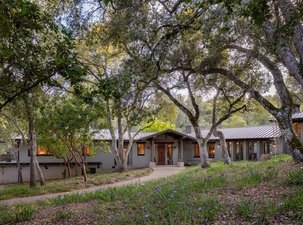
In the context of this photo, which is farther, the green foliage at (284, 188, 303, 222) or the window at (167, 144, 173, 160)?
the window at (167, 144, 173, 160)

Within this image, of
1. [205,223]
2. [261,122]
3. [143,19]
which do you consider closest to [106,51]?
[143,19]

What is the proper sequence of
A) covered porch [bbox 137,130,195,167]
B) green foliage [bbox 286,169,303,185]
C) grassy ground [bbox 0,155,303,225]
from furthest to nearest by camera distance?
covered porch [bbox 137,130,195,167], green foliage [bbox 286,169,303,185], grassy ground [bbox 0,155,303,225]

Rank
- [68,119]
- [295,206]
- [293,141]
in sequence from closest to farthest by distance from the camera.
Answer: [295,206] < [293,141] < [68,119]

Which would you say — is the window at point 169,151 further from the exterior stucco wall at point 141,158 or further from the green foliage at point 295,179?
the green foliage at point 295,179

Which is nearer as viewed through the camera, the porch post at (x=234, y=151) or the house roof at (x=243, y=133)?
the house roof at (x=243, y=133)

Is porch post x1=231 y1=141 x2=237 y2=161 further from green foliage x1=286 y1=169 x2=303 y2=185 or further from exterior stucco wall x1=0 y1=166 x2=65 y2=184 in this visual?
green foliage x1=286 y1=169 x2=303 y2=185

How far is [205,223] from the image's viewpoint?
4.52 metres

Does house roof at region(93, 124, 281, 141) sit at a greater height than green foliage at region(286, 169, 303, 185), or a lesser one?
greater

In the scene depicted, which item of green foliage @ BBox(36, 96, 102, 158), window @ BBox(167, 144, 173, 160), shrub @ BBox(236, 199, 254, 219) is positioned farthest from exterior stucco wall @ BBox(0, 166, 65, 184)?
shrub @ BBox(236, 199, 254, 219)

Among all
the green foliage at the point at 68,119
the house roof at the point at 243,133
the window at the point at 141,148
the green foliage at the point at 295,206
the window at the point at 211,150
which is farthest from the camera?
the window at the point at 211,150

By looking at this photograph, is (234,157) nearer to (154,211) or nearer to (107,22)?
(107,22)

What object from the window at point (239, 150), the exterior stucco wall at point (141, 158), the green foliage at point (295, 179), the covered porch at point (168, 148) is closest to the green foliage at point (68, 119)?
the green foliage at point (295, 179)

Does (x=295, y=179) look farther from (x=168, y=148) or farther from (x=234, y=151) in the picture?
(x=168, y=148)

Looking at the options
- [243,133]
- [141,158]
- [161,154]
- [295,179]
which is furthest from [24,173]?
[295,179]
